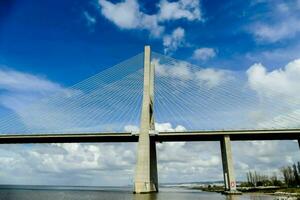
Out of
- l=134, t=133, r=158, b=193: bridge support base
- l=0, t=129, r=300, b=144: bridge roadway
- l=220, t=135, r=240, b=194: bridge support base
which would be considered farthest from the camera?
l=0, t=129, r=300, b=144: bridge roadway

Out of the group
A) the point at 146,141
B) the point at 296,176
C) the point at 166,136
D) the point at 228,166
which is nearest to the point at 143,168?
the point at 146,141

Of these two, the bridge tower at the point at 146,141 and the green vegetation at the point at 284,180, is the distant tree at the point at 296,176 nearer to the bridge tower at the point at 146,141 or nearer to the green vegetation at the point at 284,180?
the green vegetation at the point at 284,180

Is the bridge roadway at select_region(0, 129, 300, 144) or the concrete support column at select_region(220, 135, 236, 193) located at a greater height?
the bridge roadway at select_region(0, 129, 300, 144)

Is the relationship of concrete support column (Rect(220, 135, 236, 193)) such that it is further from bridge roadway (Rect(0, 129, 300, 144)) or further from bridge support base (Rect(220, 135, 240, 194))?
bridge roadway (Rect(0, 129, 300, 144))

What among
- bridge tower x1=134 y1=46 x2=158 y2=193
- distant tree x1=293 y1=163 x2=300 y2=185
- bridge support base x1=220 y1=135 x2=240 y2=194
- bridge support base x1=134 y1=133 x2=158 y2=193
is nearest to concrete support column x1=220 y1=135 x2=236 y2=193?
bridge support base x1=220 y1=135 x2=240 y2=194

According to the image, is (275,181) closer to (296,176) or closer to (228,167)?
(296,176)

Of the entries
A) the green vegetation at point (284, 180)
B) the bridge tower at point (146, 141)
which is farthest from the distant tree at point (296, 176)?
the bridge tower at point (146, 141)

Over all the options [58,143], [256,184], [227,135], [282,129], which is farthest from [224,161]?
[256,184]
